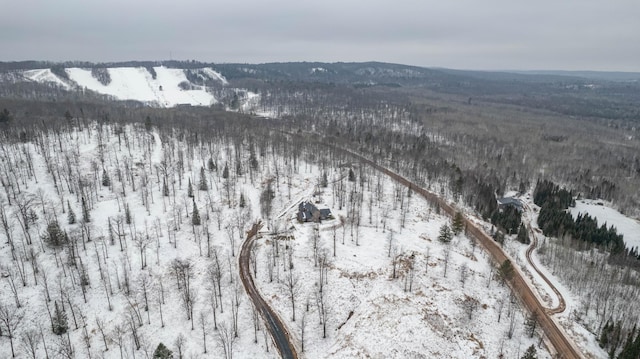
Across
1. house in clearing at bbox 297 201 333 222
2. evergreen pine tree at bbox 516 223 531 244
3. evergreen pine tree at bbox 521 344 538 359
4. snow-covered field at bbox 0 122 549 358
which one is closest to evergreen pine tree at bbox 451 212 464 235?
snow-covered field at bbox 0 122 549 358

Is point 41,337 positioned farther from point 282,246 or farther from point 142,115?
point 142,115

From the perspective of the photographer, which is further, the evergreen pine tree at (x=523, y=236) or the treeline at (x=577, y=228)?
the treeline at (x=577, y=228)

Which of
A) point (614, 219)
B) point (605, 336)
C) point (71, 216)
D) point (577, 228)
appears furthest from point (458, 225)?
point (71, 216)

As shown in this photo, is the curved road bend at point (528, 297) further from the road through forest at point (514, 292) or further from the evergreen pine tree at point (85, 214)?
the evergreen pine tree at point (85, 214)

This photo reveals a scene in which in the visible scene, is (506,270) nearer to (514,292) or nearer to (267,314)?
(514,292)

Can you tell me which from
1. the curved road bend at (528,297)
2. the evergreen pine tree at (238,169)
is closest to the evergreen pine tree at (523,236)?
the curved road bend at (528,297)

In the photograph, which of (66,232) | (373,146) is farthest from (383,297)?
(373,146)
